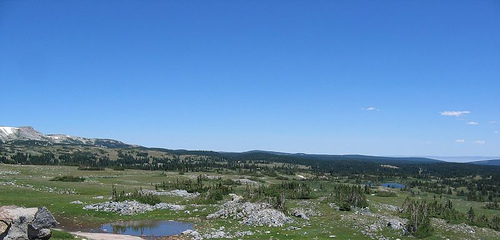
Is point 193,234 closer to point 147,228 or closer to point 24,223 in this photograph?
point 147,228

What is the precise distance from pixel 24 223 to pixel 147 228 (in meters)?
16.0

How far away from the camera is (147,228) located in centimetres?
3478

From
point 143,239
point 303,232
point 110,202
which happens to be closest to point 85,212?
point 110,202

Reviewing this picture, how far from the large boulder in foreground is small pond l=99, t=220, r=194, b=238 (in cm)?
1201

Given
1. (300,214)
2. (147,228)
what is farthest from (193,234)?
(300,214)

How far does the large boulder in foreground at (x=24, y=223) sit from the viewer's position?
19.3m

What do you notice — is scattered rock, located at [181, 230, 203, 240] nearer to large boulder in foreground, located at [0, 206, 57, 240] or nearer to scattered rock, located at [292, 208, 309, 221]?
large boulder in foreground, located at [0, 206, 57, 240]

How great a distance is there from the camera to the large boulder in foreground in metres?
19.3

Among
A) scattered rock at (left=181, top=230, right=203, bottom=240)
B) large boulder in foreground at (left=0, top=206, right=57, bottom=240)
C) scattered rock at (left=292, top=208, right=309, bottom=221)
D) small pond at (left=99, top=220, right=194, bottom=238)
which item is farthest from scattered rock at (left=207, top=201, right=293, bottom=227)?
large boulder in foreground at (left=0, top=206, right=57, bottom=240)

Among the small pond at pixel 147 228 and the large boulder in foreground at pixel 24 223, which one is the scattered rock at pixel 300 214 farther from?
the large boulder in foreground at pixel 24 223

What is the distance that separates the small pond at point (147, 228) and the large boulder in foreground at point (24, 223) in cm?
1201

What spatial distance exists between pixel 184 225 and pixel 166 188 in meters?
31.8

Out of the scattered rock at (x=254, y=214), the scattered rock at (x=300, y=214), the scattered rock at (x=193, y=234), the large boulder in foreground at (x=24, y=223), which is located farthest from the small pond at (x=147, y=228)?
the large boulder in foreground at (x=24, y=223)

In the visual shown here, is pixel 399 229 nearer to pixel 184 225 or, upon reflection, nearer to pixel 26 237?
pixel 184 225
